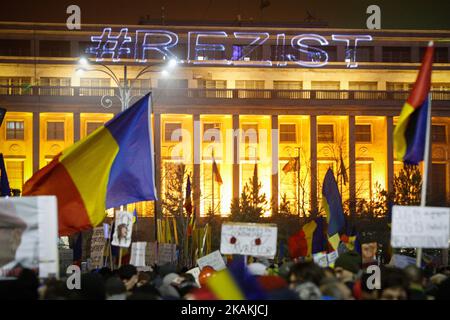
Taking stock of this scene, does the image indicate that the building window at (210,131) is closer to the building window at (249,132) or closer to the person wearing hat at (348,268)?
the building window at (249,132)

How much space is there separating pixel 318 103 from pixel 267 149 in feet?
17.3

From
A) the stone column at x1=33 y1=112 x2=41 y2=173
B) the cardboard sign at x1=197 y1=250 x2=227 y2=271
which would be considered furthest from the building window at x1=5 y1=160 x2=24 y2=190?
the cardboard sign at x1=197 y1=250 x2=227 y2=271

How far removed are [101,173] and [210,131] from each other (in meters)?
61.0

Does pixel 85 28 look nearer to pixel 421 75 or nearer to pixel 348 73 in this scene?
pixel 348 73

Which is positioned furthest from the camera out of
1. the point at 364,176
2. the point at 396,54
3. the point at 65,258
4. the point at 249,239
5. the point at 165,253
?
the point at 396,54

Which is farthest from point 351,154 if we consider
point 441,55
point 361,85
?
point 441,55

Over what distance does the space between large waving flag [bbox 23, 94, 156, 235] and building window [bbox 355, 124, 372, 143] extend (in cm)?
6160

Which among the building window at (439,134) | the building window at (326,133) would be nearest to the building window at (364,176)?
the building window at (326,133)

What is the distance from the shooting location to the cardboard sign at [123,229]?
15859 millimetres

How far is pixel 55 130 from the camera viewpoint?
72.8 m

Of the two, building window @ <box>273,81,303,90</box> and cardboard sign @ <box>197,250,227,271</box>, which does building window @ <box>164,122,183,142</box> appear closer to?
building window @ <box>273,81,303,90</box>

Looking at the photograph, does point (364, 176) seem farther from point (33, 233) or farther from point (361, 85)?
point (33, 233)

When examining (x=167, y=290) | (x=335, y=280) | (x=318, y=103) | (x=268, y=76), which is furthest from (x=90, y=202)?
(x=268, y=76)

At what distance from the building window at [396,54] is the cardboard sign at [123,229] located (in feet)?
206
